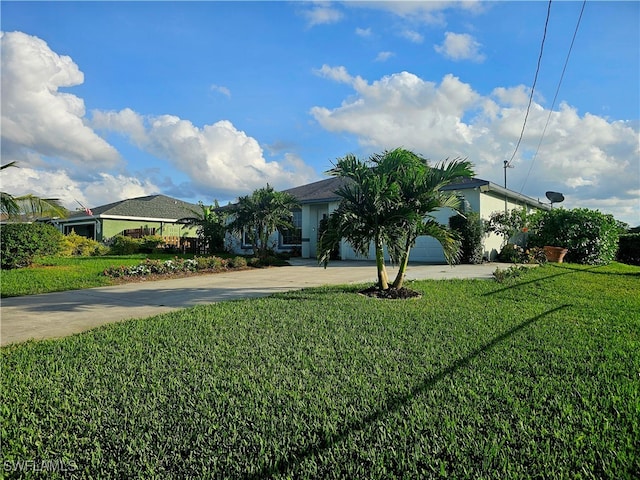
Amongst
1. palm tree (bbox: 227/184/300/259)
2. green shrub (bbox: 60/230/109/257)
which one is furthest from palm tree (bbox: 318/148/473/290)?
green shrub (bbox: 60/230/109/257)

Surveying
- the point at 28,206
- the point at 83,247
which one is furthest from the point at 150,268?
the point at 83,247

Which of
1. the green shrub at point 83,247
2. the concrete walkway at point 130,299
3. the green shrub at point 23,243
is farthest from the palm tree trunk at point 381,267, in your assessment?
the green shrub at point 83,247

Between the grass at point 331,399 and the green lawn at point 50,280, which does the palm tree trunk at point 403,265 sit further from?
the green lawn at point 50,280

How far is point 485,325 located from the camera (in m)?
5.05

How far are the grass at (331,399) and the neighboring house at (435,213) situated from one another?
8.26 m

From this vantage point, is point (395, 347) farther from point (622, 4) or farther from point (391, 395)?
point (622, 4)

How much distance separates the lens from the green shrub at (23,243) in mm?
12898

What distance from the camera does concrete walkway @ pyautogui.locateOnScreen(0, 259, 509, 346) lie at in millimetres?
5594

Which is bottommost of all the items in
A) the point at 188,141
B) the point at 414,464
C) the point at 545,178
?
Result: the point at 414,464

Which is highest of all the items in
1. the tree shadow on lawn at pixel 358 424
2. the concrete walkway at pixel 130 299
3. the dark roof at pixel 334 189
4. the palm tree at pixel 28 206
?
the dark roof at pixel 334 189

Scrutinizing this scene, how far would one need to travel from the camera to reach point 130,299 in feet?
25.7

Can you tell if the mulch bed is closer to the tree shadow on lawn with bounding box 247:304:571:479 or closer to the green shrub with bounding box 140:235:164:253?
the tree shadow on lawn with bounding box 247:304:571:479

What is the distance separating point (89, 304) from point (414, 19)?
9959 mm

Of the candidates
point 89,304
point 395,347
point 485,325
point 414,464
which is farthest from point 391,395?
point 89,304
